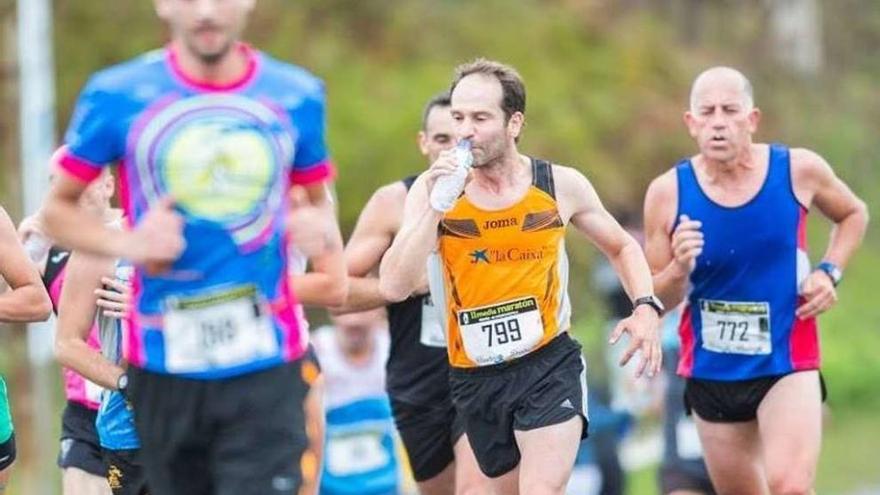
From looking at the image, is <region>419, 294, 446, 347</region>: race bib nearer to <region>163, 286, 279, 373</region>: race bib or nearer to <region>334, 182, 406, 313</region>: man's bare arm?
<region>334, 182, 406, 313</region>: man's bare arm

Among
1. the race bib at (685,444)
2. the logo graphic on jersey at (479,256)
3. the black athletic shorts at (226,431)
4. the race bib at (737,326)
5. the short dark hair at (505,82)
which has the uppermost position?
the short dark hair at (505,82)

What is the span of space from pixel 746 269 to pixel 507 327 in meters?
1.66

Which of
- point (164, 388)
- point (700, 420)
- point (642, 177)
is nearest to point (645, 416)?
point (642, 177)

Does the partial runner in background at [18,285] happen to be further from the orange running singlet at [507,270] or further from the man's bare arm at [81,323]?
the orange running singlet at [507,270]

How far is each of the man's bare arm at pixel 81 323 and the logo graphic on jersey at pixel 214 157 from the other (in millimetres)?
1863

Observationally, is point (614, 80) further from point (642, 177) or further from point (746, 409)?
point (746, 409)

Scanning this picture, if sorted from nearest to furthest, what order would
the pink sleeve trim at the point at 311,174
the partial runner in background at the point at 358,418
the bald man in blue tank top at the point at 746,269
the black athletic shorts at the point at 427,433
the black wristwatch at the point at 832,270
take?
the pink sleeve trim at the point at 311,174 < the bald man in blue tank top at the point at 746,269 < the black wristwatch at the point at 832,270 < the black athletic shorts at the point at 427,433 < the partial runner in background at the point at 358,418

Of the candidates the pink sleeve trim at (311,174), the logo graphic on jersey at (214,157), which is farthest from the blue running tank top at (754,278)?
the logo graphic on jersey at (214,157)

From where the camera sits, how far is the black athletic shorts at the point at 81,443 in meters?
9.55

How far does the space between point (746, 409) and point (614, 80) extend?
17166 millimetres

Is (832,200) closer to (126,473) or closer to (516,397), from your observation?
(516,397)

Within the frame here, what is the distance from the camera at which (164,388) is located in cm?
659

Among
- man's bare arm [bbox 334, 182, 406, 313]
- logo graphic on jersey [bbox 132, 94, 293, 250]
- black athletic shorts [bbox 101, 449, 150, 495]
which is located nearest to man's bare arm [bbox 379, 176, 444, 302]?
black athletic shorts [bbox 101, 449, 150, 495]

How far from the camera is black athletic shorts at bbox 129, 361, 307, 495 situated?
6.53 metres
